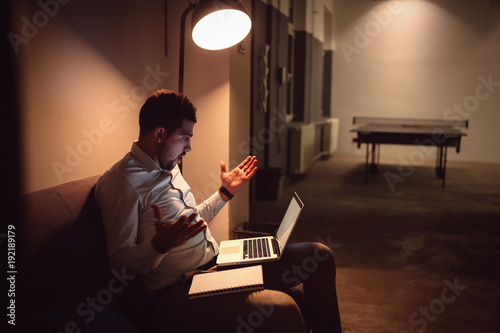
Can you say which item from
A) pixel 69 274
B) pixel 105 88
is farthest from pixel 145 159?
pixel 105 88

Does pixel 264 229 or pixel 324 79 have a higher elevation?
pixel 324 79

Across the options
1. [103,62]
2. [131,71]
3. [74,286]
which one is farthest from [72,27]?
[74,286]

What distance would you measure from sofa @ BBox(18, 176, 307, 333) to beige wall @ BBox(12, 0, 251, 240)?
15.9 inches

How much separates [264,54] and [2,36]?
459 cm

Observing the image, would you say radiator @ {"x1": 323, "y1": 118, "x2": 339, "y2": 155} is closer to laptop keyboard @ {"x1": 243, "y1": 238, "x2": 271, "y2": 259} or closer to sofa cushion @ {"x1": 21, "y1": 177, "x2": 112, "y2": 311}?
laptop keyboard @ {"x1": 243, "y1": 238, "x2": 271, "y2": 259}

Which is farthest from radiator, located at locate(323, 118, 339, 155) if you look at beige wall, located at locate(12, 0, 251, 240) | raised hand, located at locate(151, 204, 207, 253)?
raised hand, located at locate(151, 204, 207, 253)

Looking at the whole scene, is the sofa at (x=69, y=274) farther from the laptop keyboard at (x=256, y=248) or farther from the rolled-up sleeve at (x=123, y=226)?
the laptop keyboard at (x=256, y=248)

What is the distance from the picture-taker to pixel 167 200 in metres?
1.56

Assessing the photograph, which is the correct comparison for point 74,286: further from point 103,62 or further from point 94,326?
point 103,62

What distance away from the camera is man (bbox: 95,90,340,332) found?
1342mm

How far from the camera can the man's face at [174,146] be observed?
62.3 inches

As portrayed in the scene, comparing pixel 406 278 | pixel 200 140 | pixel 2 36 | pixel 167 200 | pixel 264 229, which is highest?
pixel 2 36

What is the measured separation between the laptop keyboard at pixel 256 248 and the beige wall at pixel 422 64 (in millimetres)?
8035

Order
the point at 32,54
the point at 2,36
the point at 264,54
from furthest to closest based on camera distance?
the point at 264,54 < the point at 32,54 < the point at 2,36
